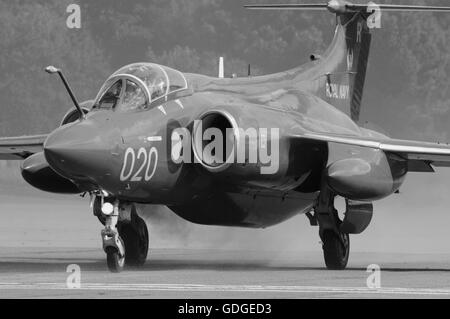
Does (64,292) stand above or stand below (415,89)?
above

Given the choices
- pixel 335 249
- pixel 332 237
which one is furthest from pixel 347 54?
pixel 335 249

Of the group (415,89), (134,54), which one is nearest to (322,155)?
(415,89)

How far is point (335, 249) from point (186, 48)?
27.4m

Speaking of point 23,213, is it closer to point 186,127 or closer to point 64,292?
point 186,127

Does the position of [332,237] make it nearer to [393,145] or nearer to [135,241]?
[393,145]

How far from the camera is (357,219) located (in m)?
19.2

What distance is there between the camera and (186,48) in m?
45.6

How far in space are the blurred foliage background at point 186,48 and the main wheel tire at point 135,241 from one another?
930 inches

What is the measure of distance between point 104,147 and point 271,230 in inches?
340

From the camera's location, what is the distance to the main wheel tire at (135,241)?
1816cm

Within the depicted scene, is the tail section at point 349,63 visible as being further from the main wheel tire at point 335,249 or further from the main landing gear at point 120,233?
the main landing gear at point 120,233

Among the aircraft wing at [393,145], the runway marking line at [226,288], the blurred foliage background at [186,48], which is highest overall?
the aircraft wing at [393,145]

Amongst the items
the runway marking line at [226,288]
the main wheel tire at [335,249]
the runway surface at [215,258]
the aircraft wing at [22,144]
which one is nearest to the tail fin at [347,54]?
the runway surface at [215,258]

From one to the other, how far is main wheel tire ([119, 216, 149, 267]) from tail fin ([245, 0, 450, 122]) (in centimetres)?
436
